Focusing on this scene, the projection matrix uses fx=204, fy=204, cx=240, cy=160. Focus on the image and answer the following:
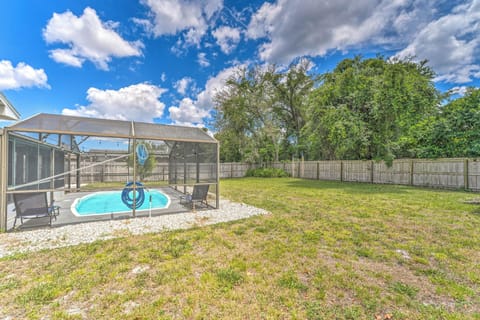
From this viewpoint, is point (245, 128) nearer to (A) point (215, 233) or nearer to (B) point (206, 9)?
(B) point (206, 9)

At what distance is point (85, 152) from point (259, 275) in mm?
10725

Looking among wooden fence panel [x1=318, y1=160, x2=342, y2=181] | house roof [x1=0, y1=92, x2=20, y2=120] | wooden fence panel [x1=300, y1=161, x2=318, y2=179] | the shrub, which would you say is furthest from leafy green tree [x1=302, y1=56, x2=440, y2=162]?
house roof [x1=0, y1=92, x2=20, y2=120]

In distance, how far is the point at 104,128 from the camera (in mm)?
5285

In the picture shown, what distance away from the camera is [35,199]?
4441 millimetres

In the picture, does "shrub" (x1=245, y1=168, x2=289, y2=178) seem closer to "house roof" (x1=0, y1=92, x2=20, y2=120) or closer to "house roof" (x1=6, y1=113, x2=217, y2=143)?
"house roof" (x1=6, y1=113, x2=217, y2=143)

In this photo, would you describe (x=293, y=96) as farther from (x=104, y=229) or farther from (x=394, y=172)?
(x=104, y=229)

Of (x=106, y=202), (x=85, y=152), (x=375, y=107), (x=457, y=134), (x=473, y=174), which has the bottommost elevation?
(x=106, y=202)

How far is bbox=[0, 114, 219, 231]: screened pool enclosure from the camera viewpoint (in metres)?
4.23

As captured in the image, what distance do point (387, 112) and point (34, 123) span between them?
44.5 feet

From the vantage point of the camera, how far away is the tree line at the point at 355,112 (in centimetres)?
1027

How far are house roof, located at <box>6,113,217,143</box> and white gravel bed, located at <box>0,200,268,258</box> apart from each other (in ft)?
6.78

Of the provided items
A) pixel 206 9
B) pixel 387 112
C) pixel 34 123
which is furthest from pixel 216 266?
pixel 387 112

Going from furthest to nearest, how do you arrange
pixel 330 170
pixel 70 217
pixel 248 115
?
pixel 248 115 → pixel 330 170 → pixel 70 217

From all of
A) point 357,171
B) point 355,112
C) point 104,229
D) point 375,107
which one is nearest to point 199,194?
point 104,229
